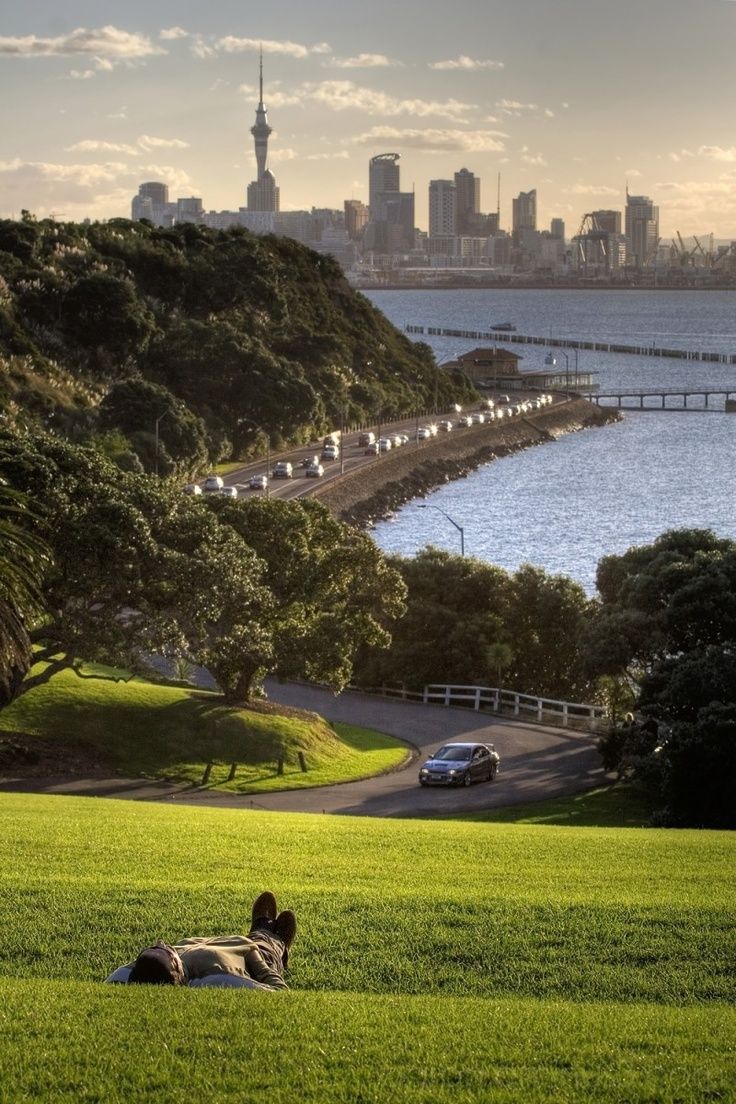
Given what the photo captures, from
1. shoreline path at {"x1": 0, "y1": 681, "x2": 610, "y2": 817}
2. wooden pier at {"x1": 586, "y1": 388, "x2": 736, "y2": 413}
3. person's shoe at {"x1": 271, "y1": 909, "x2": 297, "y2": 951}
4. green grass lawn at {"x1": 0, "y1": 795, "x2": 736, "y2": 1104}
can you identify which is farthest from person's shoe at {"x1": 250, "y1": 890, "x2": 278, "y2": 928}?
wooden pier at {"x1": 586, "y1": 388, "x2": 736, "y2": 413}

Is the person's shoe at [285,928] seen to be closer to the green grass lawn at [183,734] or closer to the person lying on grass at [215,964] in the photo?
the person lying on grass at [215,964]

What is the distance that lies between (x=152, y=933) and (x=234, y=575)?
2092 centimetres

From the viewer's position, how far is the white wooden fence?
4312 centimetres

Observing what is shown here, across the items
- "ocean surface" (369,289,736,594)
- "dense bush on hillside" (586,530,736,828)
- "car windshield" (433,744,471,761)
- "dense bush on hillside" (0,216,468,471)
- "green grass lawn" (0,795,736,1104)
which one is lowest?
"ocean surface" (369,289,736,594)

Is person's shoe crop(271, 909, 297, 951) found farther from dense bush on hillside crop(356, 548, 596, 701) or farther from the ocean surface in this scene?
the ocean surface

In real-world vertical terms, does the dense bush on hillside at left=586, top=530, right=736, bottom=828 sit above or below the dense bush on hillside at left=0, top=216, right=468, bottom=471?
below

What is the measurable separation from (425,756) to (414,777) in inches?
139

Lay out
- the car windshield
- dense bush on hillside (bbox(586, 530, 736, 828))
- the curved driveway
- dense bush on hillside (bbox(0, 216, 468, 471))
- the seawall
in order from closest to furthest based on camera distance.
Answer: dense bush on hillside (bbox(586, 530, 736, 828)) < the curved driveway < the car windshield < dense bush on hillside (bbox(0, 216, 468, 471)) < the seawall

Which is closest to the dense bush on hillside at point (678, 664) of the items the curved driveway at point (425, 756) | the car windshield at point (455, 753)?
the curved driveway at point (425, 756)

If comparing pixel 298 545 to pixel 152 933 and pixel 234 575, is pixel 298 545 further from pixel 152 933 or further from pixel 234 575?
pixel 152 933

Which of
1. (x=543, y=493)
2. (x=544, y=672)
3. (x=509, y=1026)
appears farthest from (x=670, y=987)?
(x=543, y=493)

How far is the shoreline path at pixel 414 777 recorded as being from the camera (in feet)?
99.7

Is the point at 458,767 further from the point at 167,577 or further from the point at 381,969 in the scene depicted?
the point at 381,969

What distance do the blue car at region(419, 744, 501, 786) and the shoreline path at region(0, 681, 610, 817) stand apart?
0.74 ft
